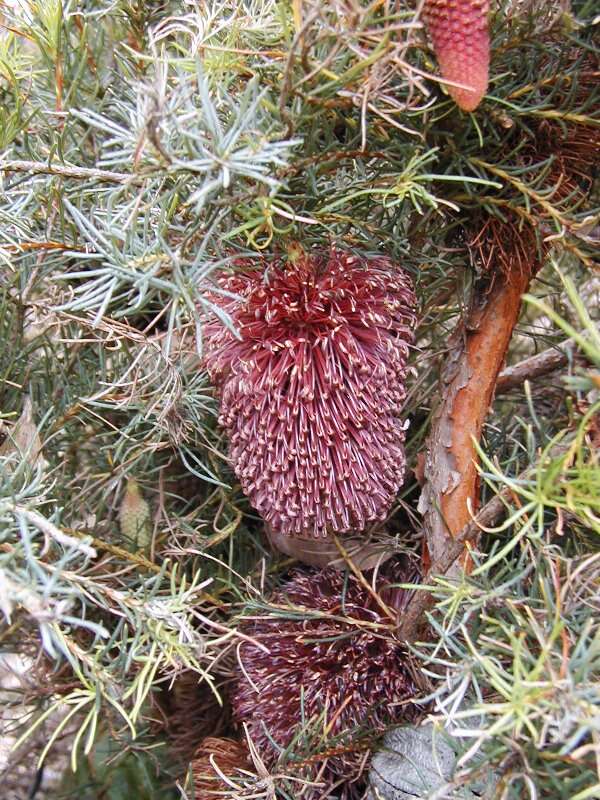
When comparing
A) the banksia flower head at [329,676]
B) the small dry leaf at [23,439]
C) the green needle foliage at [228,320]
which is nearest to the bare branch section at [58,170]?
the green needle foliage at [228,320]

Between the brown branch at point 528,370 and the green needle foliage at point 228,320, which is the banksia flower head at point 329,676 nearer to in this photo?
the green needle foliage at point 228,320

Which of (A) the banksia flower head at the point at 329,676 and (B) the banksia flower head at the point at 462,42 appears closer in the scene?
(B) the banksia flower head at the point at 462,42

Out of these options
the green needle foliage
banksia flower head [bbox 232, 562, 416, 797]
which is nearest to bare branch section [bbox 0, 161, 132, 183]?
the green needle foliage

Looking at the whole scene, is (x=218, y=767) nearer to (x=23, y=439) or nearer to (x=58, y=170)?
(x=23, y=439)

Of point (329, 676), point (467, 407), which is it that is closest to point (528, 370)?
point (467, 407)

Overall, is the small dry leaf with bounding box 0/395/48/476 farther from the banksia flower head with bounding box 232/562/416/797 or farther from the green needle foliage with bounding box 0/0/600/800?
the banksia flower head with bounding box 232/562/416/797

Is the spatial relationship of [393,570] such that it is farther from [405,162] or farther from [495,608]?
[405,162]
